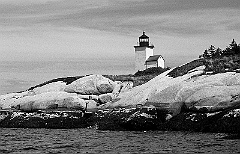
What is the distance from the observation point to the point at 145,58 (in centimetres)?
9869

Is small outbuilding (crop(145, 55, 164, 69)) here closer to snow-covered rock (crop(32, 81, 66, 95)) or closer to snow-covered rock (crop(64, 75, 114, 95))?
snow-covered rock (crop(32, 81, 66, 95))

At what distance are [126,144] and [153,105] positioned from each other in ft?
50.5

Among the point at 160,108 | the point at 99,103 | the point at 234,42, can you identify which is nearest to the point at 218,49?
the point at 234,42

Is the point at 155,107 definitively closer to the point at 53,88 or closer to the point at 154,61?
the point at 53,88

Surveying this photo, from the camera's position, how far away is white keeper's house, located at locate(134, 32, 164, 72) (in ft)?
320

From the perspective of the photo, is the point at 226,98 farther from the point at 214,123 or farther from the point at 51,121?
the point at 51,121

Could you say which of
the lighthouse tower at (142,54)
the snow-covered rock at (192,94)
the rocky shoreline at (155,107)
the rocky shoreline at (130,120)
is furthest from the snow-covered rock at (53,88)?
the lighthouse tower at (142,54)

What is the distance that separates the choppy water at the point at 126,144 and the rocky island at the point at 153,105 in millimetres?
3082

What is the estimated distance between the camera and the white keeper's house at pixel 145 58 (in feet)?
320

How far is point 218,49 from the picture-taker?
78.5m

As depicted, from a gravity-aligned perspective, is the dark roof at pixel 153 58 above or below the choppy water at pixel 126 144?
above

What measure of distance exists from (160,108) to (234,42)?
30.7 meters

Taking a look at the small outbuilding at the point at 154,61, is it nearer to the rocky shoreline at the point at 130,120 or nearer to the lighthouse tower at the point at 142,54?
the lighthouse tower at the point at 142,54

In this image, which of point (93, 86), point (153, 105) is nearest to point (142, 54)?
point (93, 86)
